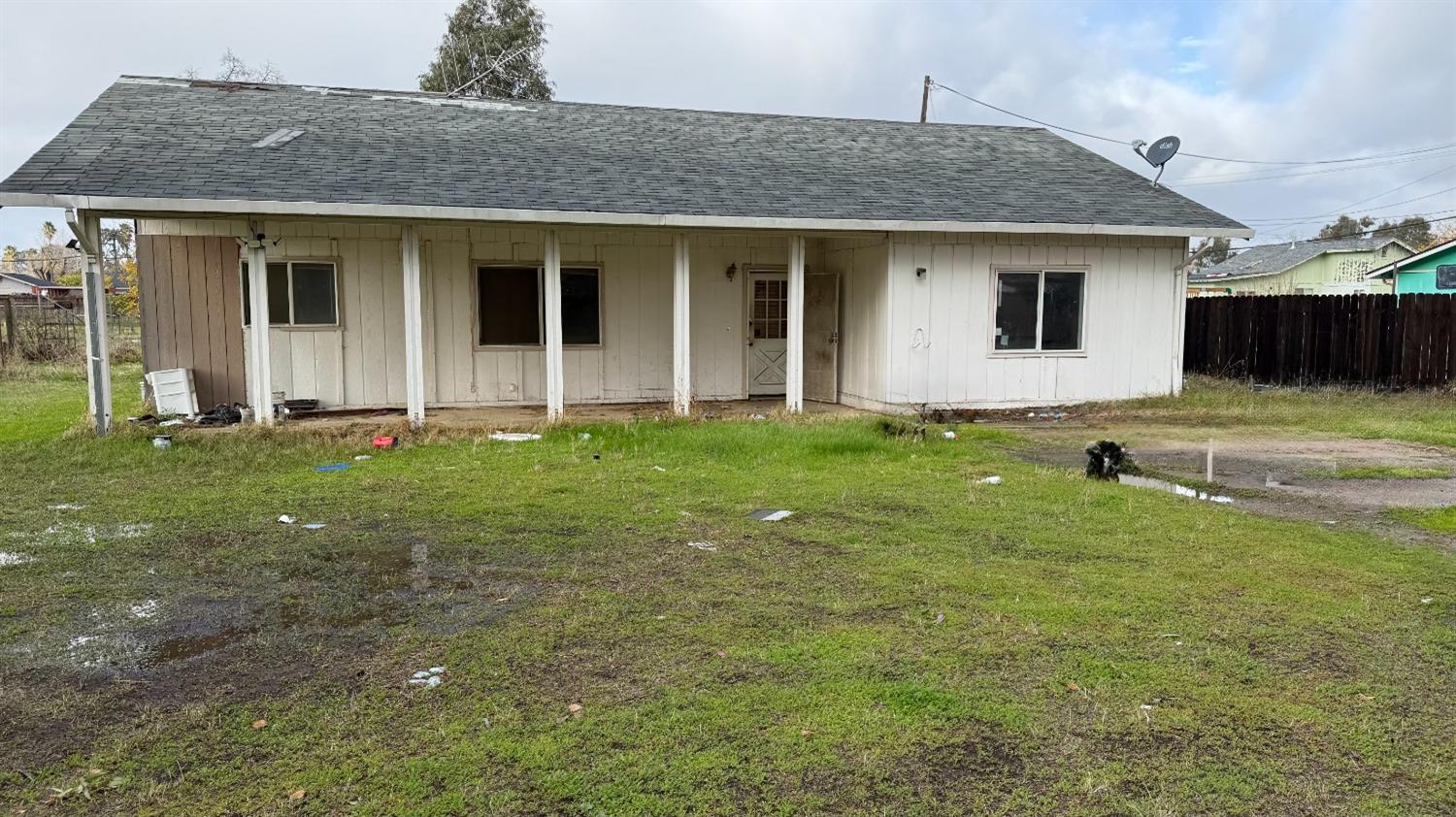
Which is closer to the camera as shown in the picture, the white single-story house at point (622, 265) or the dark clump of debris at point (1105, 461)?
the dark clump of debris at point (1105, 461)

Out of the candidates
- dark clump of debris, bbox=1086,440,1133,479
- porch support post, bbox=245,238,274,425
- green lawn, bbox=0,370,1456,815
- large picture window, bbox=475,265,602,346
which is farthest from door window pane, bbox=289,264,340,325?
dark clump of debris, bbox=1086,440,1133,479

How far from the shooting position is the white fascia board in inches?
371

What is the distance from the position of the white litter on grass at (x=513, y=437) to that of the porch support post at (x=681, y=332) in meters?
1.92

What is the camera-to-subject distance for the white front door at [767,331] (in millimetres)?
13914

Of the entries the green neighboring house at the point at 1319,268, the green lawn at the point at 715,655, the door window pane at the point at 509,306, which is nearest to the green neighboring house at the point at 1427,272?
the green neighboring house at the point at 1319,268

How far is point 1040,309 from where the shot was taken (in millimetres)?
13117

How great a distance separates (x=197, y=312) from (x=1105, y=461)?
1075cm

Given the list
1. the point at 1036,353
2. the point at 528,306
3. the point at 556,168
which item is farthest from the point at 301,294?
the point at 1036,353

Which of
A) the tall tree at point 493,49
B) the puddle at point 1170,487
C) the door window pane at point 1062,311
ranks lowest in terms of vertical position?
the puddle at point 1170,487

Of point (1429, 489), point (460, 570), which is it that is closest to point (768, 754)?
point (460, 570)

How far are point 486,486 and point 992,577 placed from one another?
4.36m

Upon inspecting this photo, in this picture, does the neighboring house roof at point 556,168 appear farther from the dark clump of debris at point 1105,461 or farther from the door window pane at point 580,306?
the dark clump of debris at point 1105,461

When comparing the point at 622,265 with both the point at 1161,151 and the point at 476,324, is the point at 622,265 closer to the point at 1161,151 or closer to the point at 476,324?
the point at 476,324

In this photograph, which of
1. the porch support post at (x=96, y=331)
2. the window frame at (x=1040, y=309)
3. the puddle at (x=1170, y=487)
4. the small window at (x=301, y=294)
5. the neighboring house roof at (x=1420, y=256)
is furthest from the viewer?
the neighboring house roof at (x=1420, y=256)
